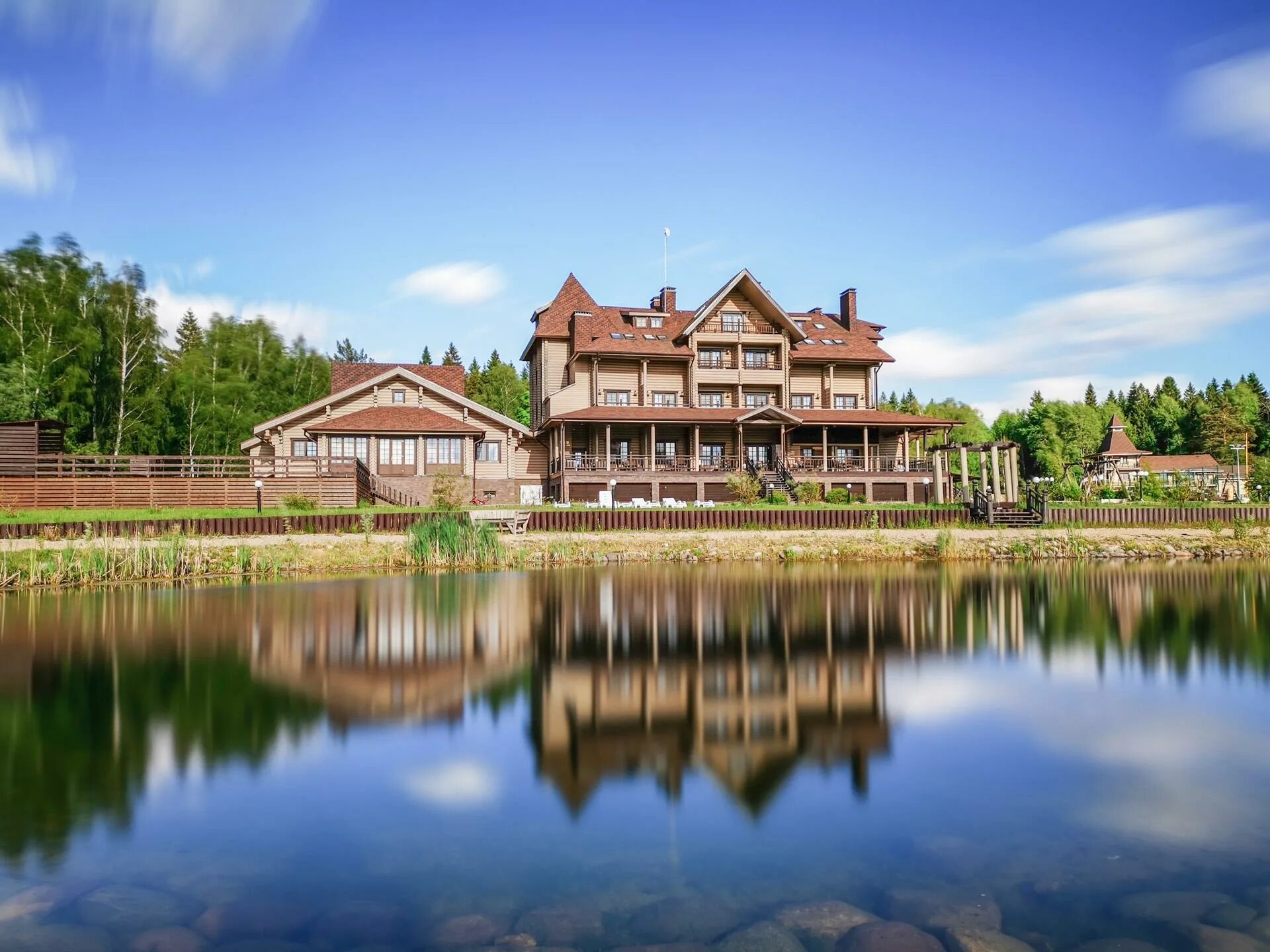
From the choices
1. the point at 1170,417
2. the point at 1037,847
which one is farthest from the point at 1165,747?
the point at 1170,417

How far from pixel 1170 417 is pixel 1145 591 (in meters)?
99.4

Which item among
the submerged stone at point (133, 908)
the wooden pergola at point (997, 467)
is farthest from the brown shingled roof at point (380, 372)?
the submerged stone at point (133, 908)

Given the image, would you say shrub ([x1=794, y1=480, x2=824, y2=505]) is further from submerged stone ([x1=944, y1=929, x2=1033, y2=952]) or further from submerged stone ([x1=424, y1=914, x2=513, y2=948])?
submerged stone ([x1=424, y1=914, x2=513, y2=948])

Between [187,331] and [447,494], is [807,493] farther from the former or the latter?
[187,331]

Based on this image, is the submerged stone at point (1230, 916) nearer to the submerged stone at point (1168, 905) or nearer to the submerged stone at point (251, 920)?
the submerged stone at point (1168, 905)

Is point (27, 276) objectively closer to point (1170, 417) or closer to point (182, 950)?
point (182, 950)

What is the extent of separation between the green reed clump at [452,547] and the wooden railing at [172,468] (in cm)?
1024

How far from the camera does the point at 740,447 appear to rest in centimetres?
4688

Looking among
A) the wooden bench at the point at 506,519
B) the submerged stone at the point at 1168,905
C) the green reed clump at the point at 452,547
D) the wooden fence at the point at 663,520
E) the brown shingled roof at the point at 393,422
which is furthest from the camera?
the brown shingled roof at the point at 393,422

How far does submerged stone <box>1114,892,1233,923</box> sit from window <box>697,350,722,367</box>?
44956 mm

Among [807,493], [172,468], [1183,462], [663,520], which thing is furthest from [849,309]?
[1183,462]

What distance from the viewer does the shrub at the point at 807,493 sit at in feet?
140

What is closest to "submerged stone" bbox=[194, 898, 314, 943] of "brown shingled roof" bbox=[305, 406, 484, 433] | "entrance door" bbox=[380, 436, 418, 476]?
"brown shingled roof" bbox=[305, 406, 484, 433]

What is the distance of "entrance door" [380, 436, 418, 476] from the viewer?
43.9m
